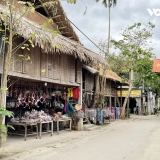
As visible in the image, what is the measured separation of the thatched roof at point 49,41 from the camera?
697 cm

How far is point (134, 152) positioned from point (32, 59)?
4678 mm

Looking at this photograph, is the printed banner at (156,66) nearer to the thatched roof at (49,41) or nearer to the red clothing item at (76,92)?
the thatched roof at (49,41)

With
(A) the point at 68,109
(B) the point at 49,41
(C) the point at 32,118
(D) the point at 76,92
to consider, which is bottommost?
(C) the point at 32,118

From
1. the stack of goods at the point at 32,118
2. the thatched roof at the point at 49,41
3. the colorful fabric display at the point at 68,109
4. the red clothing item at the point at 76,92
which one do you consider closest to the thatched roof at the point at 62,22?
the thatched roof at the point at 49,41

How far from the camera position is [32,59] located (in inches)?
335

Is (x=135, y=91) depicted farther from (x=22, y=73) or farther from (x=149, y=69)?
(x=22, y=73)

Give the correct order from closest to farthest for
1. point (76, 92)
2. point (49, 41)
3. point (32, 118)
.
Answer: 1. point (49, 41)
2. point (32, 118)
3. point (76, 92)

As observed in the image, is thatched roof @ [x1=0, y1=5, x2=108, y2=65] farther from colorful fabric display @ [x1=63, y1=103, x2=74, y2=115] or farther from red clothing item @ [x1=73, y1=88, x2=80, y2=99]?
colorful fabric display @ [x1=63, y1=103, x2=74, y2=115]

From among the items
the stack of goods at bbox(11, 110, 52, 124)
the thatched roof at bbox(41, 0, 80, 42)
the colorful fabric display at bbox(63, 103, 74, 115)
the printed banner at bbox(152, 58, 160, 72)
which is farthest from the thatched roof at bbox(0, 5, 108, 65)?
the printed banner at bbox(152, 58, 160, 72)

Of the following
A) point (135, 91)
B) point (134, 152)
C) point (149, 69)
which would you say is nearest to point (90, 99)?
point (149, 69)

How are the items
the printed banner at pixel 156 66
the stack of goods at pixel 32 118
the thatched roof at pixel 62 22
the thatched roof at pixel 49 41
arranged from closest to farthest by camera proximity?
the thatched roof at pixel 49 41
the stack of goods at pixel 32 118
the printed banner at pixel 156 66
the thatched roof at pixel 62 22

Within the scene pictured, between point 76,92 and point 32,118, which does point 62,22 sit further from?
point 32,118

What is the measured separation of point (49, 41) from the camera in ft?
23.9

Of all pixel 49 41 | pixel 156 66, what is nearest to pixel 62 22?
pixel 49 41
